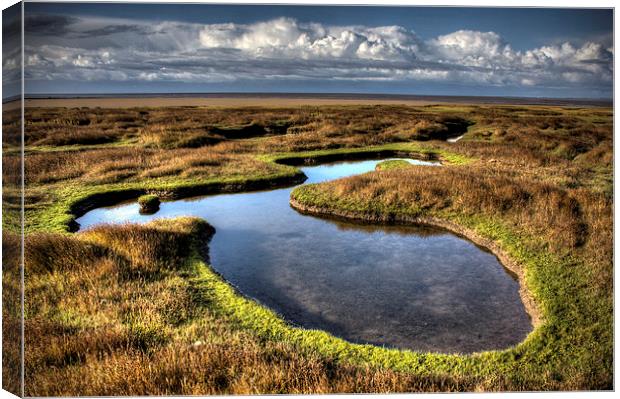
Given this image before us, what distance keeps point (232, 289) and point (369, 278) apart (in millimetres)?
3380

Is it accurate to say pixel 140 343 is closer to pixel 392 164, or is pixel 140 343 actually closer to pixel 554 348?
pixel 554 348

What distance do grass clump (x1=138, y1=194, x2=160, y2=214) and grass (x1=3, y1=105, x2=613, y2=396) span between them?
1553 millimetres

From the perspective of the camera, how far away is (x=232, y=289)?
10859 mm

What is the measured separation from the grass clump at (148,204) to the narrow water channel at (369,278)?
0.41 m

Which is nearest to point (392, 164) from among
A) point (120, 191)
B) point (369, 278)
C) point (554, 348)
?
point (120, 191)

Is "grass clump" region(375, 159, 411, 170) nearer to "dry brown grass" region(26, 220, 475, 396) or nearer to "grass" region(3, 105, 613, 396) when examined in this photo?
"grass" region(3, 105, 613, 396)

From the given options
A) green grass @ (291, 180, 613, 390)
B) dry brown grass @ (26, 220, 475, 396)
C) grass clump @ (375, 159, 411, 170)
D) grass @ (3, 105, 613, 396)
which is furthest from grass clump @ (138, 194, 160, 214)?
grass clump @ (375, 159, 411, 170)

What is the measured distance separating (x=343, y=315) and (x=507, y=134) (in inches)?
1038

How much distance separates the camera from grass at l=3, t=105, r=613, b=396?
24.3 feet

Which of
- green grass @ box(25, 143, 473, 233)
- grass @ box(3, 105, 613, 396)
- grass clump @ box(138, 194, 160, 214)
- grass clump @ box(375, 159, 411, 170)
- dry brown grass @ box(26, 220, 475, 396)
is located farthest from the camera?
grass clump @ box(375, 159, 411, 170)

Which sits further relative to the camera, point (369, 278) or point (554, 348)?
point (369, 278)

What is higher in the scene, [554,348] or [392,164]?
[392,164]

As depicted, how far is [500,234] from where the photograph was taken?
14492mm

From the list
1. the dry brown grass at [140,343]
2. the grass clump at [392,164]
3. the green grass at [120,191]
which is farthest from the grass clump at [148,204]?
the grass clump at [392,164]
